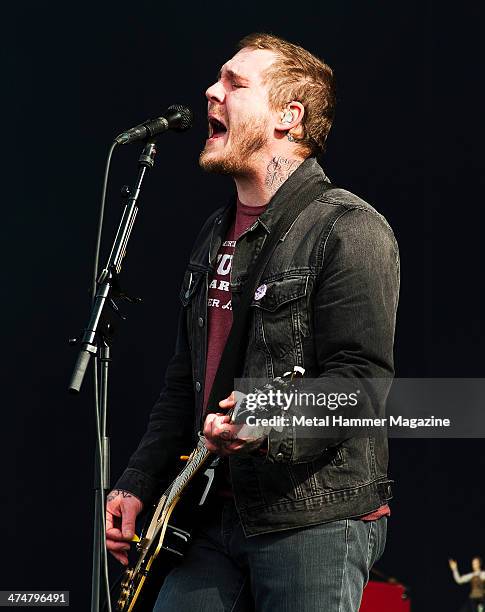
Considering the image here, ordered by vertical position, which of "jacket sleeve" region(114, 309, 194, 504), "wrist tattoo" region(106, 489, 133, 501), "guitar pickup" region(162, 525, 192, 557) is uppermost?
"jacket sleeve" region(114, 309, 194, 504)

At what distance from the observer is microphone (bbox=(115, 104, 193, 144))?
A: 2346 mm

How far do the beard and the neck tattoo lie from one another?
48mm

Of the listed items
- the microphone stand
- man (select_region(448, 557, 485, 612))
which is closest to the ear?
the microphone stand

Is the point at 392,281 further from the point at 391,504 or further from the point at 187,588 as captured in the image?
the point at 391,504

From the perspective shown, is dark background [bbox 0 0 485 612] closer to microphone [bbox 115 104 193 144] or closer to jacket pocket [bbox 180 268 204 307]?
jacket pocket [bbox 180 268 204 307]

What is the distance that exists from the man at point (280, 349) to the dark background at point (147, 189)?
4.02 ft

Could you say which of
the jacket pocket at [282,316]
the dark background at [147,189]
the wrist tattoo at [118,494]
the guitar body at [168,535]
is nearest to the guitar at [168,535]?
the guitar body at [168,535]

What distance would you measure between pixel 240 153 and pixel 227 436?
0.80 meters

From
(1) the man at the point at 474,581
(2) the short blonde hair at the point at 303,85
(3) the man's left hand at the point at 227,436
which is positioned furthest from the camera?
(1) the man at the point at 474,581

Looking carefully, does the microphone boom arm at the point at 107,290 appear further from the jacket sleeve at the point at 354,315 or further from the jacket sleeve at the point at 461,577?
the jacket sleeve at the point at 461,577

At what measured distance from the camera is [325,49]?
3859mm

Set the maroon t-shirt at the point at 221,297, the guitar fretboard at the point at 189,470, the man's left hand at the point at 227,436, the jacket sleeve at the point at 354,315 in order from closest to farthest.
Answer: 1. the man's left hand at the point at 227,436
2. the jacket sleeve at the point at 354,315
3. the guitar fretboard at the point at 189,470
4. the maroon t-shirt at the point at 221,297

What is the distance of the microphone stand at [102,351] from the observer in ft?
7.04

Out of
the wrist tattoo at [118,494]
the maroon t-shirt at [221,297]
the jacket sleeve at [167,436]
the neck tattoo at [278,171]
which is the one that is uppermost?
the neck tattoo at [278,171]
